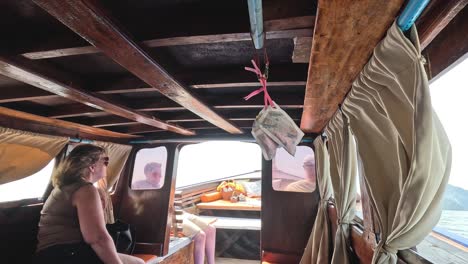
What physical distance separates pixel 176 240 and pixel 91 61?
3.25 meters

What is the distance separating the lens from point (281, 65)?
141 cm

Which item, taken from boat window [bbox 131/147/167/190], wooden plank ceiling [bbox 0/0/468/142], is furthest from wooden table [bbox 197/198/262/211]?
wooden plank ceiling [bbox 0/0/468/142]

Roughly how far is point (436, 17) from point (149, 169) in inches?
147

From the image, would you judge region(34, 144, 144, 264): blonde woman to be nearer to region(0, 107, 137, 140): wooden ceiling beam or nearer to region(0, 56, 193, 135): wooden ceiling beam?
region(0, 56, 193, 135): wooden ceiling beam

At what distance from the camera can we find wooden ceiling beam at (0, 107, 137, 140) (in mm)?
2125

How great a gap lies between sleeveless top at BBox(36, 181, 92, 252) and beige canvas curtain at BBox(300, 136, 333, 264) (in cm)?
216

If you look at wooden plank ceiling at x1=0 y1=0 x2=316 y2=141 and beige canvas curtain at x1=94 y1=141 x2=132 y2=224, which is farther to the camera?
beige canvas curtain at x1=94 y1=141 x2=132 y2=224

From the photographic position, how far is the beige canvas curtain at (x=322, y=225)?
7.38 feet

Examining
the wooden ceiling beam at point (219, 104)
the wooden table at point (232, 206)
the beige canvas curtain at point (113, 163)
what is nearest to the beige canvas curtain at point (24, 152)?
the wooden ceiling beam at point (219, 104)

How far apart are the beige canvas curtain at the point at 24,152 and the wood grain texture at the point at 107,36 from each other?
1828 millimetres

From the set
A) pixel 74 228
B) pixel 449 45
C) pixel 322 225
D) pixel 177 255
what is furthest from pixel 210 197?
pixel 449 45

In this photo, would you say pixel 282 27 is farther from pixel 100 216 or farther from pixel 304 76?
A: pixel 100 216

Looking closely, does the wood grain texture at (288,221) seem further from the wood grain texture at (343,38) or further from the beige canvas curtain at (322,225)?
the wood grain texture at (343,38)

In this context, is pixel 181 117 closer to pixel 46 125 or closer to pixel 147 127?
pixel 147 127
